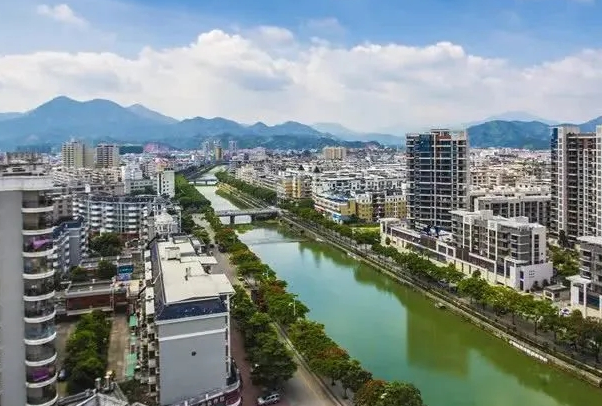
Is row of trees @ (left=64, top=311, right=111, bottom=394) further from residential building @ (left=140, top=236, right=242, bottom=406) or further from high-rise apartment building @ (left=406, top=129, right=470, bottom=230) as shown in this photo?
high-rise apartment building @ (left=406, top=129, right=470, bottom=230)

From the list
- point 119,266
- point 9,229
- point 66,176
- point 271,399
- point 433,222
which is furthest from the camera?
point 66,176

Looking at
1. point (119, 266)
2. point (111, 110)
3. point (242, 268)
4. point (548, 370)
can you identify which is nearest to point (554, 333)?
point (548, 370)

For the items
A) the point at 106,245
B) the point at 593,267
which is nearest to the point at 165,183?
the point at 106,245

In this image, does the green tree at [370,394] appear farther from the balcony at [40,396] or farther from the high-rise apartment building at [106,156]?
the high-rise apartment building at [106,156]

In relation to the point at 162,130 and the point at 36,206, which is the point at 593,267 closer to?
the point at 36,206

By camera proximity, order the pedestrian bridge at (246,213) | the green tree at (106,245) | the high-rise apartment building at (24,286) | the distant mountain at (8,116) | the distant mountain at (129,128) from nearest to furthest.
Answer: the high-rise apartment building at (24,286)
the green tree at (106,245)
the pedestrian bridge at (246,213)
the distant mountain at (129,128)
the distant mountain at (8,116)

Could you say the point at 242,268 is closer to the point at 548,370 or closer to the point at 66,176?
the point at 548,370

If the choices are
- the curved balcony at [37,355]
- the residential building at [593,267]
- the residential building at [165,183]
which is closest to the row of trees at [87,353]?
the curved balcony at [37,355]
